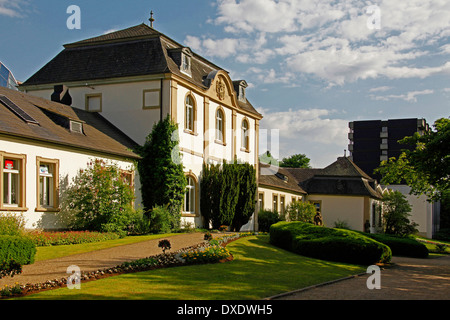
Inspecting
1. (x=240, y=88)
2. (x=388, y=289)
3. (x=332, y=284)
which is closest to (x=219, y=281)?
(x=332, y=284)

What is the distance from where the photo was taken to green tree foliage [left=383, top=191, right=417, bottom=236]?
5112 centimetres

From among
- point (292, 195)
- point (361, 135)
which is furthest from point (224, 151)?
point (361, 135)

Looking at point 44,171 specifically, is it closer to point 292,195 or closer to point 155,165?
point 155,165

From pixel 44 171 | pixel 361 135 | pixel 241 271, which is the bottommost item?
pixel 241 271

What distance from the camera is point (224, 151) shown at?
31578 mm

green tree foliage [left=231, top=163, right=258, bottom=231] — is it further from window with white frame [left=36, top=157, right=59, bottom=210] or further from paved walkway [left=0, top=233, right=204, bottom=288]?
window with white frame [left=36, top=157, right=59, bottom=210]

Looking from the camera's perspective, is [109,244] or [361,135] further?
[361,135]

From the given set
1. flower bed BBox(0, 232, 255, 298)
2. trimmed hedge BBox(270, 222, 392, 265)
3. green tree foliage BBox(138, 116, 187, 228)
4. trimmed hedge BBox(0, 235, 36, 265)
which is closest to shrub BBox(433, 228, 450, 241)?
green tree foliage BBox(138, 116, 187, 228)

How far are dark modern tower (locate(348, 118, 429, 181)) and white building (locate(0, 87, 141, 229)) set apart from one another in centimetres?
6146

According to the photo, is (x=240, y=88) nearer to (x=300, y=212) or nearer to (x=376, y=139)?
(x=300, y=212)

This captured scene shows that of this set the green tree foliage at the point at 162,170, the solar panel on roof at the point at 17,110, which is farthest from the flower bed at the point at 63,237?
the green tree foliage at the point at 162,170

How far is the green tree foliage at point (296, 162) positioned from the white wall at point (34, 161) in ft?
215
